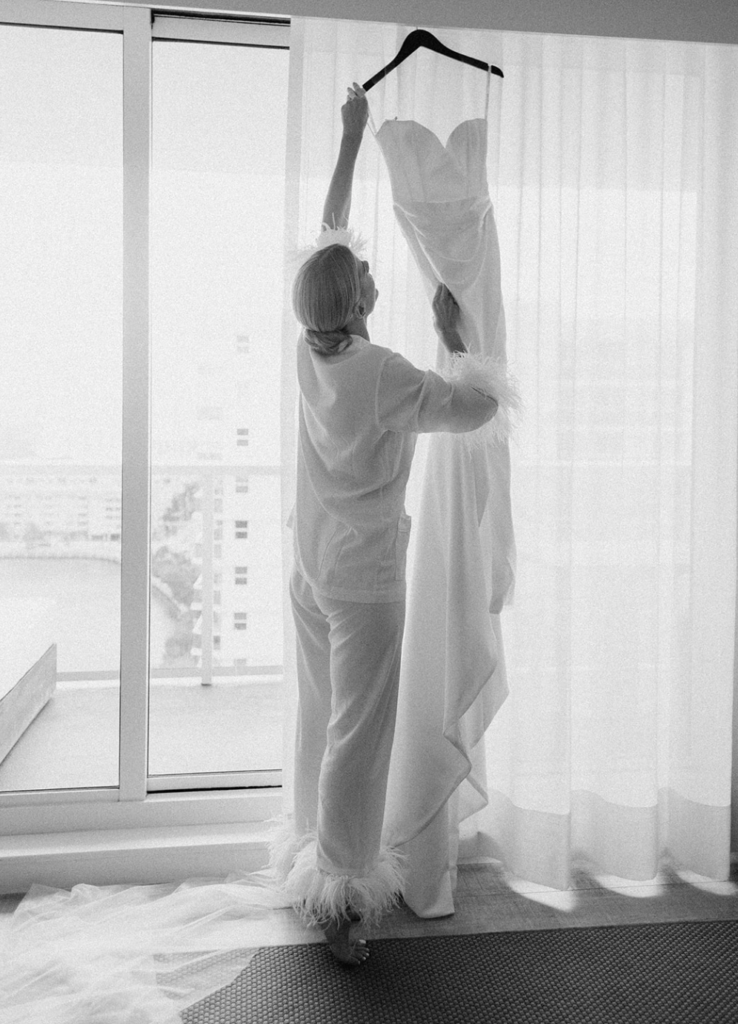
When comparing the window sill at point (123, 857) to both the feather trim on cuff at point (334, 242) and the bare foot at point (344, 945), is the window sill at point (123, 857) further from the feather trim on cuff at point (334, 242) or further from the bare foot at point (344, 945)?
the feather trim on cuff at point (334, 242)

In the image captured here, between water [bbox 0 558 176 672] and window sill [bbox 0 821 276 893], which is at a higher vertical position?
water [bbox 0 558 176 672]

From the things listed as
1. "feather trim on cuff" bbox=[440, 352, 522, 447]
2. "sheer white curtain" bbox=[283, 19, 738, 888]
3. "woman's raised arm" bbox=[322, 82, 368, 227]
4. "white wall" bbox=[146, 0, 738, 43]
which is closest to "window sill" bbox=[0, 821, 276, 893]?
"sheer white curtain" bbox=[283, 19, 738, 888]

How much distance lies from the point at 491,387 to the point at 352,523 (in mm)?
432

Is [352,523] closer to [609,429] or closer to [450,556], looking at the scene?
[450,556]

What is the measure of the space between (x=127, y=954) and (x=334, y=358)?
1415mm

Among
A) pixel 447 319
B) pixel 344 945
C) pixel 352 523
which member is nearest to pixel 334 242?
pixel 447 319

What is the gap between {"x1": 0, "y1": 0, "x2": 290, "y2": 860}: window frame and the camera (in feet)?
7.32

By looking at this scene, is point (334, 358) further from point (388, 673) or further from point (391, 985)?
point (391, 985)

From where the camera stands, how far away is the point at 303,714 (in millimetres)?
2016

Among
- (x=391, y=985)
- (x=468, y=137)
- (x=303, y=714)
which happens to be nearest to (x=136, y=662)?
(x=303, y=714)

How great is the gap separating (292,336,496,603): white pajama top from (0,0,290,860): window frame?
2.09 feet

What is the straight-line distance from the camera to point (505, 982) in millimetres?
1804

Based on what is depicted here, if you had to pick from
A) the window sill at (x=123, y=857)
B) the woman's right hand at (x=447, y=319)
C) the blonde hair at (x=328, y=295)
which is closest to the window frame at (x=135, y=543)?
the window sill at (x=123, y=857)

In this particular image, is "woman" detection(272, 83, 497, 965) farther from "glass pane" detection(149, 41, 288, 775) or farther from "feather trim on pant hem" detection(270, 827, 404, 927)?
"glass pane" detection(149, 41, 288, 775)
